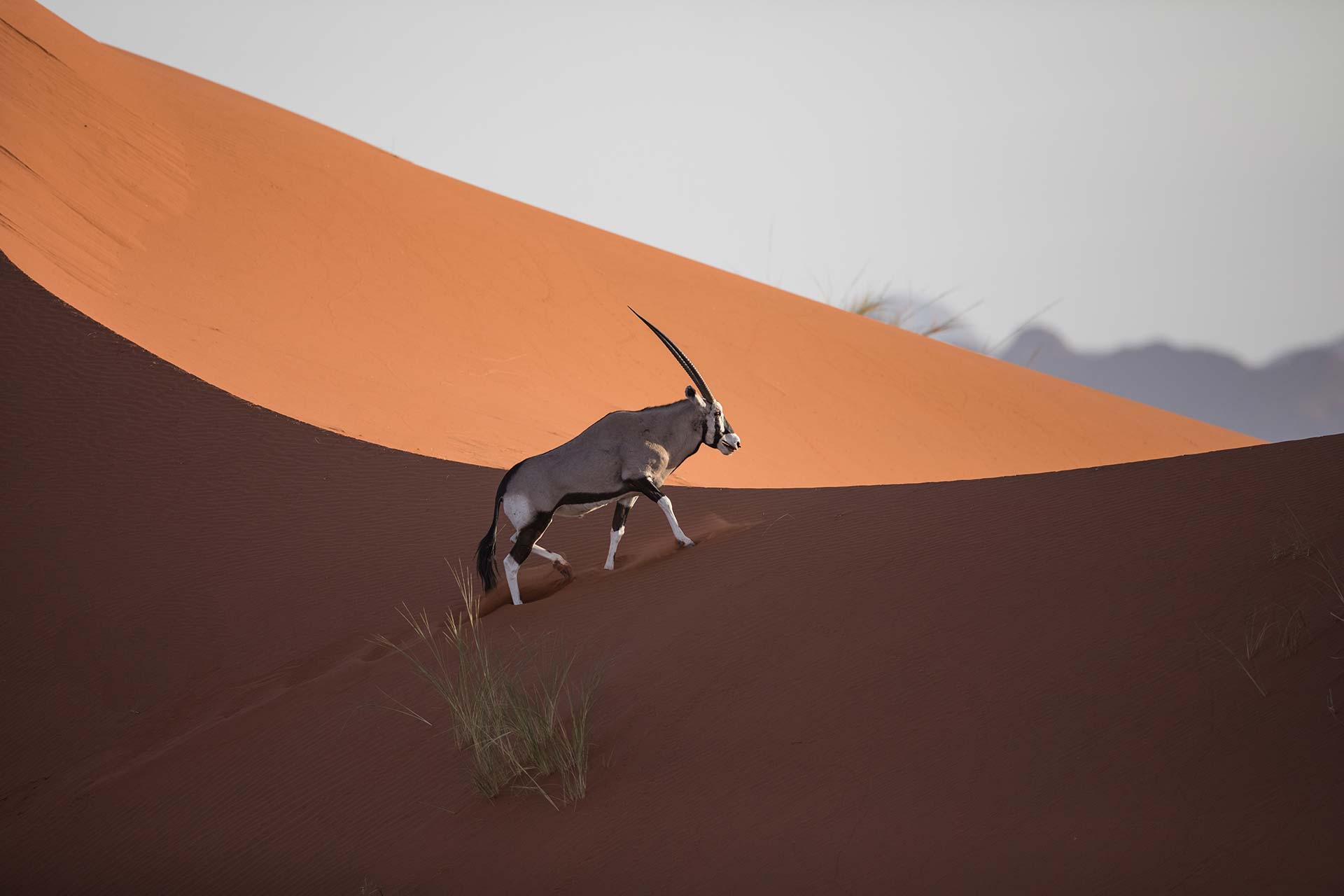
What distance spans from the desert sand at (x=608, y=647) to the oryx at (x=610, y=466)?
413mm

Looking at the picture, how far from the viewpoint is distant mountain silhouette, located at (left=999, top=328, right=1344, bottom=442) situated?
82.2 m

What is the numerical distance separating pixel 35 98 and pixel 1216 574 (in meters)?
15.3

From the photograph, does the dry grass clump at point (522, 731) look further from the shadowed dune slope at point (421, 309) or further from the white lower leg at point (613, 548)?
the shadowed dune slope at point (421, 309)

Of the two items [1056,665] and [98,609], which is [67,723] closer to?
[98,609]

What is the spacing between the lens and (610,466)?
643 cm

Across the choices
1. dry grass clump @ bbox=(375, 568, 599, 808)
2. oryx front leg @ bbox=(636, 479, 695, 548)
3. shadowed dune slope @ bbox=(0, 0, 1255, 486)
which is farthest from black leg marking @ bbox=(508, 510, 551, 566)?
shadowed dune slope @ bbox=(0, 0, 1255, 486)

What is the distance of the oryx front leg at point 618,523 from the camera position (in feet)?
22.2

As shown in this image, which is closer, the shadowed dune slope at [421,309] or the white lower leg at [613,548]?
the white lower leg at [613,548]

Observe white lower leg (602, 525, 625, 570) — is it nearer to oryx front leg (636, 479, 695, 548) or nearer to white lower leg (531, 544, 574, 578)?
white lower leg (531, 544, 574, 578)

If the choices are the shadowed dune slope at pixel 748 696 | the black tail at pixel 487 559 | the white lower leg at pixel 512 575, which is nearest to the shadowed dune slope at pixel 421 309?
the shadowed dune slope at pixel 748 696

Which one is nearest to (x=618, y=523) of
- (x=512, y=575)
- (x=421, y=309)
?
(x=512, y=575)

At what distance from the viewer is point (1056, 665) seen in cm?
455

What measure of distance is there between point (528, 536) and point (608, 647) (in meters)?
1.14

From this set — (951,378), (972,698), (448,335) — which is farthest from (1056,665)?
(951,378)
